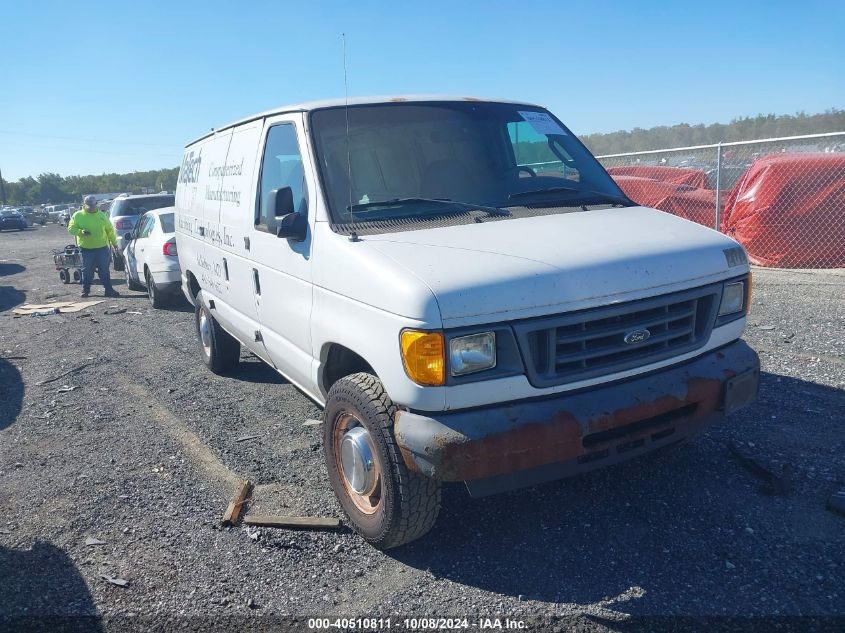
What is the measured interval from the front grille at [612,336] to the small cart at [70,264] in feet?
44.7

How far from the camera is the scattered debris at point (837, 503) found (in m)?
3.38

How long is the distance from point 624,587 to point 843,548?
42.5 inches

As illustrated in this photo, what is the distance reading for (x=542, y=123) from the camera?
182 inches

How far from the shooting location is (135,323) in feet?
32.4

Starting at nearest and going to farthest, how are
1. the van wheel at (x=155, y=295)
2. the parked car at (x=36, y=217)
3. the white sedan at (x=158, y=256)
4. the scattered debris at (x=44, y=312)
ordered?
1. the white sedan at (x=158, y=256)
2. the van wheel at (x=155, y=295)
3. the scattered debris at (x=44, y=312)
4. the parked car at (x=36, y=217)

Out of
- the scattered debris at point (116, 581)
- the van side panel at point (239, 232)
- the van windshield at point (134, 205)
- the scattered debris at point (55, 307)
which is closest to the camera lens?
the scattered debris at point (116, 581)

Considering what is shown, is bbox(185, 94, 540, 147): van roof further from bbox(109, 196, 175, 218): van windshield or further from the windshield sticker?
bbox(109, 196, 175, 218): van windshield

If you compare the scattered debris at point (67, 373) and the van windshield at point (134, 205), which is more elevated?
the van windshield at point (134, 205)

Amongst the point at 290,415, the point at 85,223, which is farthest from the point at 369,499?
the point at 85,223

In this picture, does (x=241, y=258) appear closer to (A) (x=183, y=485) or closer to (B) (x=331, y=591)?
(A) (x=183, y=485)

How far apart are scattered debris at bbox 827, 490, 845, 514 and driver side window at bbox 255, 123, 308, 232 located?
3161mm

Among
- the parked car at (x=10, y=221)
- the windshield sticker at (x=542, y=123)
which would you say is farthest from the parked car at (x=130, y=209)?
the parked car at (x=10, y=221)

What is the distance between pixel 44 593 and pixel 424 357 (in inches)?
84.9

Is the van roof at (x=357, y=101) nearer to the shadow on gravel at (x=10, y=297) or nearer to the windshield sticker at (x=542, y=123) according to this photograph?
the windshield sticker at (x=542, y=123)
